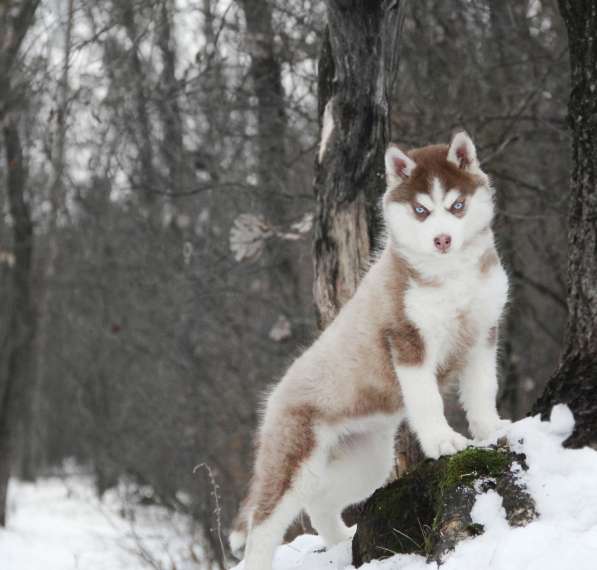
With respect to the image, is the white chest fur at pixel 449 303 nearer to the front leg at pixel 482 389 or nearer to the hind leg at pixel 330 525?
the front leg at pixel 482 389

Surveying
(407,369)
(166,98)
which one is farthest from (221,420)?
(407,369)

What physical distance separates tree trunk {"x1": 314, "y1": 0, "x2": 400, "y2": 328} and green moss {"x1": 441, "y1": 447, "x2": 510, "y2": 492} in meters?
2.33

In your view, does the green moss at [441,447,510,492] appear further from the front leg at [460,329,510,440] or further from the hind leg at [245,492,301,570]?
the hind leg at [245,492,301,570]

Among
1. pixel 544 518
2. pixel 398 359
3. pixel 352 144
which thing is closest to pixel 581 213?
pixel 398 359

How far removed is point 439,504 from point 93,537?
331 inches

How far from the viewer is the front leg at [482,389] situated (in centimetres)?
496

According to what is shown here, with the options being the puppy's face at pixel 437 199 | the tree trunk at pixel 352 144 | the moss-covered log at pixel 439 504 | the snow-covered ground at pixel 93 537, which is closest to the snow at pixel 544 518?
the moss-covered log at pixel 439 504

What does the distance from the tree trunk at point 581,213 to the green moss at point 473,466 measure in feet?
1.44

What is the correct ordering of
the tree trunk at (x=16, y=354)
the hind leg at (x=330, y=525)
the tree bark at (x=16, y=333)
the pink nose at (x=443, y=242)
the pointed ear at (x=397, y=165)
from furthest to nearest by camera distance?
the tree trunk at (x=16, y=354) < the tree bark at (x=16, y=333) < the hind leg at (x=330, y=525) < the pointed ear at (x=397, y=165) < the pink nose at (x=443, y=242)

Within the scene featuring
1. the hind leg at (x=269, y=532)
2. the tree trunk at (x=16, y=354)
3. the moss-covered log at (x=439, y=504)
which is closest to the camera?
the moss-covered log at (x=439, y=504)

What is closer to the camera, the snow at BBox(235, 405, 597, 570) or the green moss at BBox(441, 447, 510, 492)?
the snow at BBox(235, 405, 597, 570)

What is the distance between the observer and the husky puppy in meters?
4.73

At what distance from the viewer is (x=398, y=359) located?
15.8ft

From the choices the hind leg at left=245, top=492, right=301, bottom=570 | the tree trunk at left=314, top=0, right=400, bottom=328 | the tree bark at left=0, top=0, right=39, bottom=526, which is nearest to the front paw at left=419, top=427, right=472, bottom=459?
the hind leg at left=245, top=492, right=301, bottom=570
